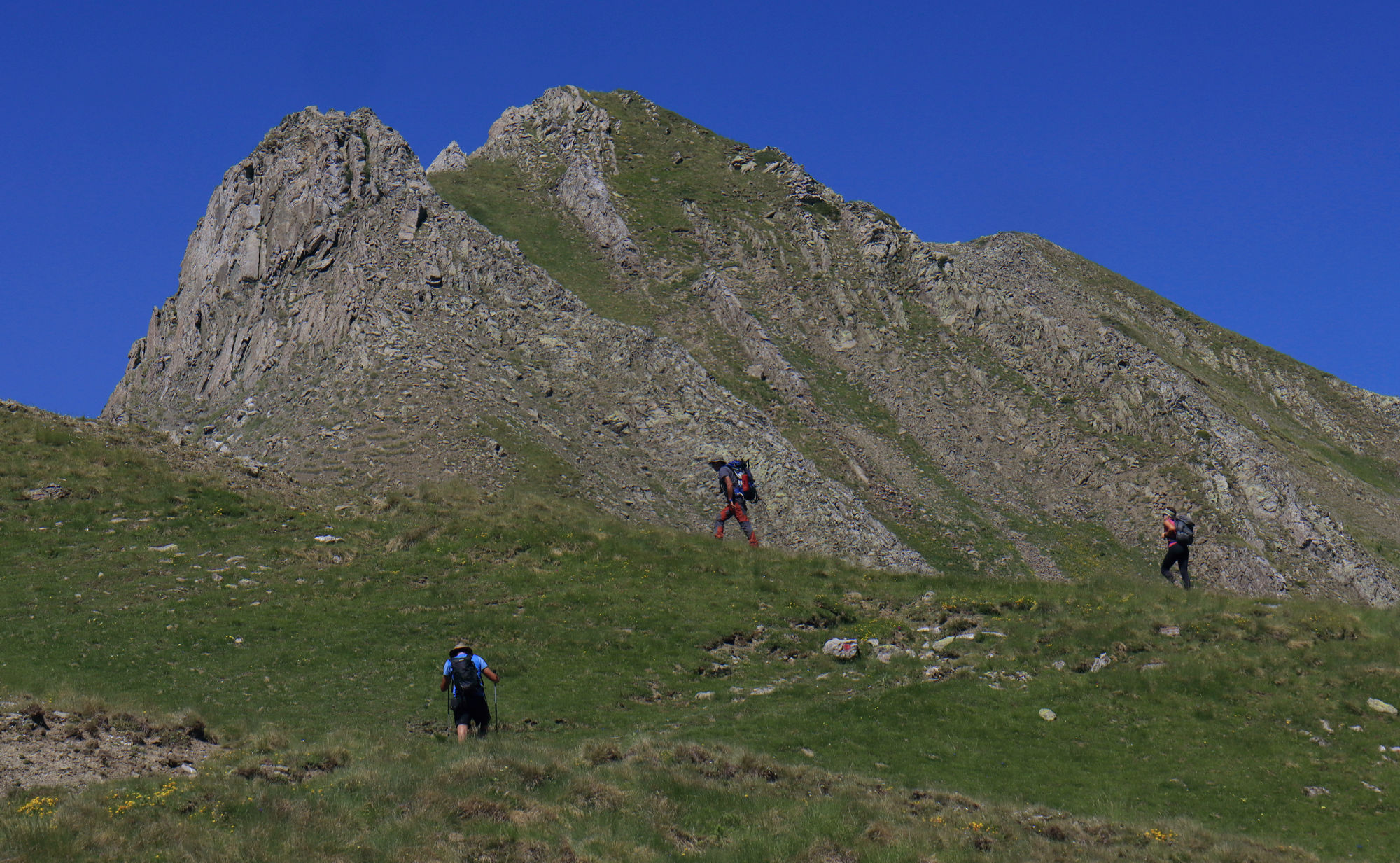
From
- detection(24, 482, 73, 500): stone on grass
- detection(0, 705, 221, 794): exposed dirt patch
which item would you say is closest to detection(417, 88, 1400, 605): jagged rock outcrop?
detection(24, 482, 73, 500): stone on grass

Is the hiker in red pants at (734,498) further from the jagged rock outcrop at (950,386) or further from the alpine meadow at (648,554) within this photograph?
the jagged rock outcrop at (950,386)

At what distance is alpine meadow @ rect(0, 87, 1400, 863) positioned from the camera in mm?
16672

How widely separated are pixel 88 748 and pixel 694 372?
46.8 m

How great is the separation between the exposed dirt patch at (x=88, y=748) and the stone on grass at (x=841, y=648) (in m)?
15.6

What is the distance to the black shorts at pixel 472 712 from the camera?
66.7 feet

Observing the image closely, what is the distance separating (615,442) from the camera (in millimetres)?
57656

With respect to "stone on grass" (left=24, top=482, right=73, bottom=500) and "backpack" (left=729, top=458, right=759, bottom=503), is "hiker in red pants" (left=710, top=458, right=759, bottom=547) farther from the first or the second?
"stone on grass" (left=24, top=482, right=73, bottom=500)

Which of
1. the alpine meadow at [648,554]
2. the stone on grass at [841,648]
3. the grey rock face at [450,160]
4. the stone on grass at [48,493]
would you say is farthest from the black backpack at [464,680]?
the grey rock face at [450,160]

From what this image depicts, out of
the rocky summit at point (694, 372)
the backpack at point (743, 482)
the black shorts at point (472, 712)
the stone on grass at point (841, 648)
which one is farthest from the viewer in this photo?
the rocky summit at point (694, 372)

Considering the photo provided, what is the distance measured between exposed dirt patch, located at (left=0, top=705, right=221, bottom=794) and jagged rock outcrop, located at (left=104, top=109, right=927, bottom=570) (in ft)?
96.8

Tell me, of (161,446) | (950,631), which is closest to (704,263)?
(161,446)

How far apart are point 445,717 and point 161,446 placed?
24.5 meters

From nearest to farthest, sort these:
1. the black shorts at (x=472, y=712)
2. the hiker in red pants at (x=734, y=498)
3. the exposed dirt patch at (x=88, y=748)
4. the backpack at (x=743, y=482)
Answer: the exposed dirt patch at (x=88, y=748), the black shorts at (x=472, y=712), the backpack at (x=743, y=482), the hiker in red pants at (x=734, y=498)

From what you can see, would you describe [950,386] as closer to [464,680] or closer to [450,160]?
[450,160]
